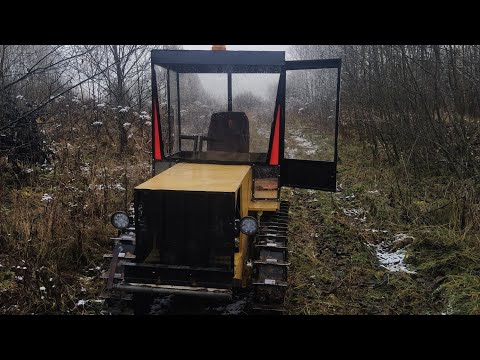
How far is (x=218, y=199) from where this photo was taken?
397cm

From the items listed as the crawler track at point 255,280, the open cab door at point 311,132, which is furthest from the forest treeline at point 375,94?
the crawler track at point 255,280

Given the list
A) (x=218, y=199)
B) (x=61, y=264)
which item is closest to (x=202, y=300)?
(x=218, y=199)

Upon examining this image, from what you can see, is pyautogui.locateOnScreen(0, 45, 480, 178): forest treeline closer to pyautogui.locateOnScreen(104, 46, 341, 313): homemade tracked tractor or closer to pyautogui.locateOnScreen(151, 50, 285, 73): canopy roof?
pyautogui.locateOnScreen(151, 50, 285, 73): canopy roof

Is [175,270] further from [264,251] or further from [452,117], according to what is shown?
[452,117]

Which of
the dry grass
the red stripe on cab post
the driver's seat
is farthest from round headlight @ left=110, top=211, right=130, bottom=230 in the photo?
the driver's seat

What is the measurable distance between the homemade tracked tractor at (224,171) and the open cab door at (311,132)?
2 cm

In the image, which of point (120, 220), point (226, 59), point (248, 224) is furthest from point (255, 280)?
point (226, 59)

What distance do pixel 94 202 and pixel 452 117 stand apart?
23.5ft

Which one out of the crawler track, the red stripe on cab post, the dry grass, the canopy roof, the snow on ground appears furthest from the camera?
the snow on ground

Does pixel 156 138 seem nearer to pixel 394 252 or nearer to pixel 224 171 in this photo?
pixel 224 171

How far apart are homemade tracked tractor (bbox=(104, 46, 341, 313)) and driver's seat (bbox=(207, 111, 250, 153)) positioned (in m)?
0.01

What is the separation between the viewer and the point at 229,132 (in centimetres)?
563

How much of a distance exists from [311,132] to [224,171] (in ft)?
5.67

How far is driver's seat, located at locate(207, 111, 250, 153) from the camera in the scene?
5.59m
